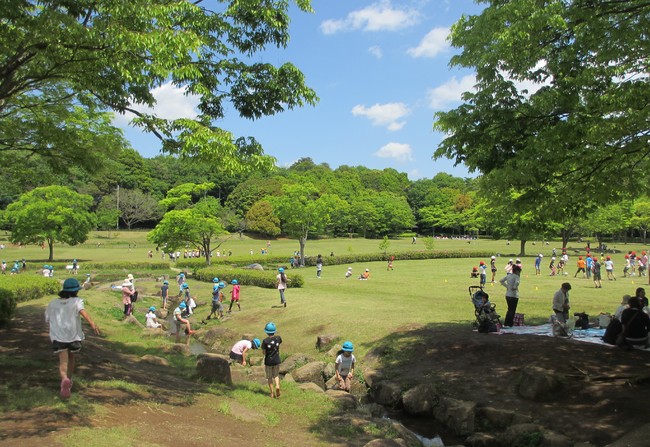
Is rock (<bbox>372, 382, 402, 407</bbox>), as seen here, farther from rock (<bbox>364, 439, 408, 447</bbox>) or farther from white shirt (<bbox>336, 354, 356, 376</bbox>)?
rock (<bbox>364, 439, 408, 447</bbox>)

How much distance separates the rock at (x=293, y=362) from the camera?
12771 mm

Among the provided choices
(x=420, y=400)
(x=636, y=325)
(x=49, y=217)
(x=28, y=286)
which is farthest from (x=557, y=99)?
(x=49, y=217)

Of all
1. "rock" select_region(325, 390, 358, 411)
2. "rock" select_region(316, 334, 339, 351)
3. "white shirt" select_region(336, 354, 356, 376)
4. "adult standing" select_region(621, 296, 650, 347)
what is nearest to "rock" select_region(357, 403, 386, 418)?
"rock" select_region(325, 390, 358, 411)

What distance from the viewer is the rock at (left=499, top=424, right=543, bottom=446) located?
23.3 ft

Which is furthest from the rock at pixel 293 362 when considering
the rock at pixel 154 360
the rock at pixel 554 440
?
the rock at pixel 554 440

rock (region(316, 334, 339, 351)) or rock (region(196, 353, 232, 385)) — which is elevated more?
rock (region(196, 353, 232, 385))

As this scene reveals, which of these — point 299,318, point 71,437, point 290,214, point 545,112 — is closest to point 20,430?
point 71,437

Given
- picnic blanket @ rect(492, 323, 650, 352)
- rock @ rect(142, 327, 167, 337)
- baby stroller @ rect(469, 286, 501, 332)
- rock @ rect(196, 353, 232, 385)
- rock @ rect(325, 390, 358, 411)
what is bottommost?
rock @ rect(142, 327, 167, 337)

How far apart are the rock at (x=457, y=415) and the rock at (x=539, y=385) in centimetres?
103

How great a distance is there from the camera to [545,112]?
8.41 metres

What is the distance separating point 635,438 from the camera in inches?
239

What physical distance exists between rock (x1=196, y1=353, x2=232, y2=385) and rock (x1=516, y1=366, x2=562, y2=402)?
5798 millimetres

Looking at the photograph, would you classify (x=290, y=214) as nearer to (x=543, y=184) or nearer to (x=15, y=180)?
(x=15, y=180)

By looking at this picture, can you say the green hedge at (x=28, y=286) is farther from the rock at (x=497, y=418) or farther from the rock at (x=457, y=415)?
the rock at (x=497, y=418)
